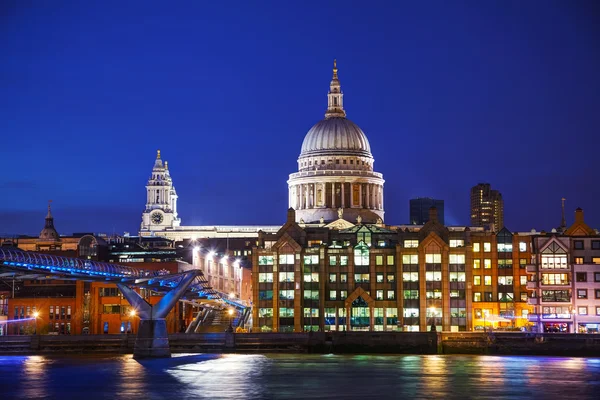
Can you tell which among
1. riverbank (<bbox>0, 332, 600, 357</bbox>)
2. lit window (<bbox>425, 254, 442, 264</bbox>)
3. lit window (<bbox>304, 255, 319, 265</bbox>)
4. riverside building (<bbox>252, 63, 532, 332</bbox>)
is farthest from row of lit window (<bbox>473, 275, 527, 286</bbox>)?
riverbank (<bbox>0, 332, 600, 357</bbox>)

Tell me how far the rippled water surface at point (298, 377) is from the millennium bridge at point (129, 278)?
2690 mm

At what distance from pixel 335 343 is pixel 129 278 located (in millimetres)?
23720

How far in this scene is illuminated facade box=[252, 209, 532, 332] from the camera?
509 feet

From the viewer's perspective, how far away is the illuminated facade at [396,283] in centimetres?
15525

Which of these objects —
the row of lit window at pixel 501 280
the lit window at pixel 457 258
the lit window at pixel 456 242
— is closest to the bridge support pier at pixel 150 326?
the lit window at pixel 457 258

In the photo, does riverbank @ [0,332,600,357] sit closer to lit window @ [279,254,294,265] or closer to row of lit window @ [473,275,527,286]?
lit window @ [279,254,294,265]

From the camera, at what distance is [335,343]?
134000 mm

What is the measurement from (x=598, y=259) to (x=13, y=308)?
73.9 metres

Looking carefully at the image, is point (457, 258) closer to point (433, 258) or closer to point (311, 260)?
point (433, 258)

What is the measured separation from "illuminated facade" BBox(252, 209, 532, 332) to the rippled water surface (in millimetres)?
28974

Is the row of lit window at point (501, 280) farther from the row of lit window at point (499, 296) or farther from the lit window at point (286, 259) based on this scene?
the lit window at point (286, 259)

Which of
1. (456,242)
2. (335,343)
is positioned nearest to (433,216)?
(456,242)

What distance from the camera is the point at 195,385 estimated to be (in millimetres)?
95125

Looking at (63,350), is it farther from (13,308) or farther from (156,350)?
(13,308)
